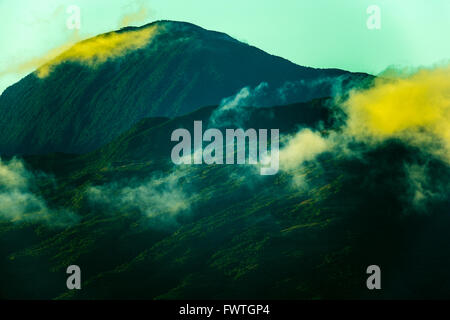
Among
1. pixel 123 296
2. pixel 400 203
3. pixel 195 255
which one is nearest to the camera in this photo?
pixel 123 296

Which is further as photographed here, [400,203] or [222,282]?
[400,203]

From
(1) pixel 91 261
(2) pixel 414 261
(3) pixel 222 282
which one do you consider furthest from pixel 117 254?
(2) pixel 414 261

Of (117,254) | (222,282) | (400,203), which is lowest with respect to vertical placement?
(222,282)
